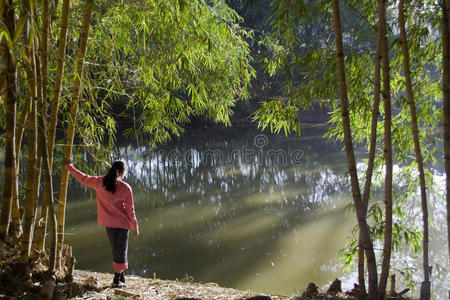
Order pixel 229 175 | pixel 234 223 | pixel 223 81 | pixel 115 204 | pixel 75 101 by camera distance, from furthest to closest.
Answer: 1. pixel 229 175
2. pixel 234 223
3. pixel 223 81
4. pixel 115 204
5. pixel 75 101

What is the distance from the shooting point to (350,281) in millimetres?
3711

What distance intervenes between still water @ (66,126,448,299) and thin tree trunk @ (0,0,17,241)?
1247 mm

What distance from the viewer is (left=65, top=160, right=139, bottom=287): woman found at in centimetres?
239

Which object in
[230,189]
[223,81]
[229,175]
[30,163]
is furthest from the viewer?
[229,175]

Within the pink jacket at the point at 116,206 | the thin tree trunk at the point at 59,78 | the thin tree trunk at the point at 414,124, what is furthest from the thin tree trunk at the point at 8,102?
the thin tree trunk at the point at 414,124

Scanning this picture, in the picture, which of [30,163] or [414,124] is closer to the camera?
[30,163]

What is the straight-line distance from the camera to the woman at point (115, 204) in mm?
2395

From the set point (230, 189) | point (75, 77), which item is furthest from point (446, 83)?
point (230, 189)

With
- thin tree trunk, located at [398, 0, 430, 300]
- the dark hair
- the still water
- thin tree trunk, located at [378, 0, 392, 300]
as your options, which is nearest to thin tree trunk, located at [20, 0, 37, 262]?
the dark hair

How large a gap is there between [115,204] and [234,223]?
3.37m

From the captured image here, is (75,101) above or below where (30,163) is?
above

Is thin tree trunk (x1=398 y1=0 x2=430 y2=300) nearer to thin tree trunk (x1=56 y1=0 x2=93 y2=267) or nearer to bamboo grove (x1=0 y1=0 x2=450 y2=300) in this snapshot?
bamboo grove (x1=0 y1=0 x2=450 y2=300)

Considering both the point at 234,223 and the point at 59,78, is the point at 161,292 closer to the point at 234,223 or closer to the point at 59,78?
the point at 59,78

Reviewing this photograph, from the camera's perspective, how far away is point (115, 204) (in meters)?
2.46
